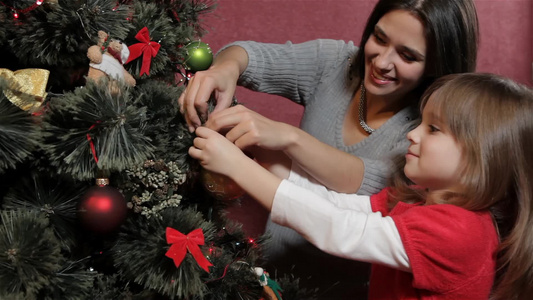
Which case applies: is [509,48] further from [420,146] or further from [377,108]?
[420,146]

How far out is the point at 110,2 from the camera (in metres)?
0.61

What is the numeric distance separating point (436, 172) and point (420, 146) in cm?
5

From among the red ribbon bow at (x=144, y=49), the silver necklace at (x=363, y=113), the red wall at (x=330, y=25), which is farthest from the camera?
the red wall at (x=330, y=25)

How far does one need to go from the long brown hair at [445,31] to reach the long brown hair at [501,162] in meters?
0.12

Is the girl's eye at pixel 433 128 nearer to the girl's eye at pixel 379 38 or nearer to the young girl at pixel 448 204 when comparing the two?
the young girl at pixel 448 204

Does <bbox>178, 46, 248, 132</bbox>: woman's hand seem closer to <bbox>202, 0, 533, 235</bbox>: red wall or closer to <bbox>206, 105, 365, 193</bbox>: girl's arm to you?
<bbox>206, 105, 365, 193</bbox>: girl's arm

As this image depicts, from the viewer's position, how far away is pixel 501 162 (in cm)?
81

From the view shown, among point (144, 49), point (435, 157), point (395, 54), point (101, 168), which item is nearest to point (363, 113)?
point (395, 54)

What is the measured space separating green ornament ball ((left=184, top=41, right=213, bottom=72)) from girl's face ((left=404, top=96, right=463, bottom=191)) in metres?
0.35

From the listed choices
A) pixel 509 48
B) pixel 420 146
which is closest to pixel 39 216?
pixel 420 146

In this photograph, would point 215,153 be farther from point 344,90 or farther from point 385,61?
point 344,90

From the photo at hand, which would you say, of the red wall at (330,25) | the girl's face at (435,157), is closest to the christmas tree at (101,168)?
the girl's face at (435,157)

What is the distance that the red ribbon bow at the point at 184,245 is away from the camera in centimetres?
57

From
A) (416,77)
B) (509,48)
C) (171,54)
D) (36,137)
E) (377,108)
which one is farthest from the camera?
(509,48)
